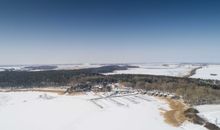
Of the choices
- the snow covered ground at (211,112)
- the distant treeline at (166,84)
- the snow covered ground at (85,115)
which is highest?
the distant treeline at (166,84)

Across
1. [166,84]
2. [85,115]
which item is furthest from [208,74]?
[85,115]

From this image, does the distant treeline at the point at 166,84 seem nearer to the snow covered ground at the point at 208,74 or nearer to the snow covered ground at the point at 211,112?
the snow covered ground at the point at 211,112

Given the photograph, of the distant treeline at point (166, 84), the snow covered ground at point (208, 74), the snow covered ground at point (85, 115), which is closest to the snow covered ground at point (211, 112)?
the distant treeline at point (166, 84)

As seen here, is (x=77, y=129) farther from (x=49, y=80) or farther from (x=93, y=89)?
(x=49, y=80)

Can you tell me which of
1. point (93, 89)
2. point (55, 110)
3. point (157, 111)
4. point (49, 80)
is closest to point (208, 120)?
point (157, 111)

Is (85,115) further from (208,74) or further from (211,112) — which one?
(208,74)
